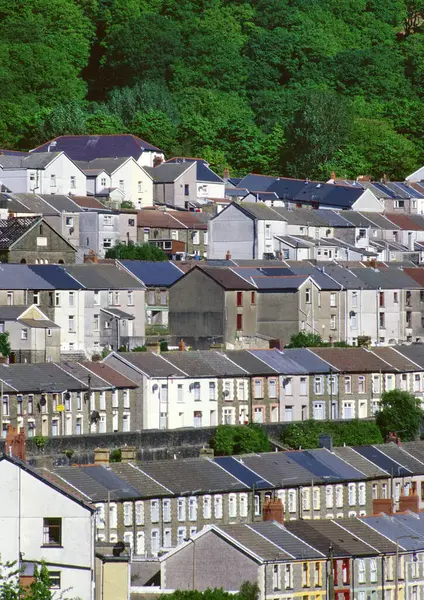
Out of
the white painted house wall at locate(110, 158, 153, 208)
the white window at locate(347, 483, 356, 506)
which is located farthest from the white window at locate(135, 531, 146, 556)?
the white painted house wall at locate(110, 158, 153, 208)

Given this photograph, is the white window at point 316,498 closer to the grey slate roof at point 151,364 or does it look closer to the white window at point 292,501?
the white window at point 292,501

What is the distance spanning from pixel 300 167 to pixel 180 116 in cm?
1319

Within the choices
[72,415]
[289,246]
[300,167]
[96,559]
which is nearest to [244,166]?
[300,167]

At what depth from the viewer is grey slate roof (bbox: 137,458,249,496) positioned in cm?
6203

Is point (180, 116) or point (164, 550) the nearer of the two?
point (164, 550)

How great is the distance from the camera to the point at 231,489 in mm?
62594

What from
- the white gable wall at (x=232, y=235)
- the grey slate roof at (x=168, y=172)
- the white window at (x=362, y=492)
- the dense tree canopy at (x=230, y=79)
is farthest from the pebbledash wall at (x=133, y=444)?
the dense tree canopy at (x=230, y=79)

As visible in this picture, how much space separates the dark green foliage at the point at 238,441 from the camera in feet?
232

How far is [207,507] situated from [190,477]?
1.12 meters

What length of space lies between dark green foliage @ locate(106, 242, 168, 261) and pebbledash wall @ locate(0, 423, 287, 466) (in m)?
19.5

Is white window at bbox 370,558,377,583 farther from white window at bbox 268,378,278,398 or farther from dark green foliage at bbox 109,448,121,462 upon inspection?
white window at bbox 268,378,278,398

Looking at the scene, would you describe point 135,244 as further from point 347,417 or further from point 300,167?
point 300,167

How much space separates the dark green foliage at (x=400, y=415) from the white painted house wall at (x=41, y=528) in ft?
100.0

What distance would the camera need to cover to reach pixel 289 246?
323 feet
